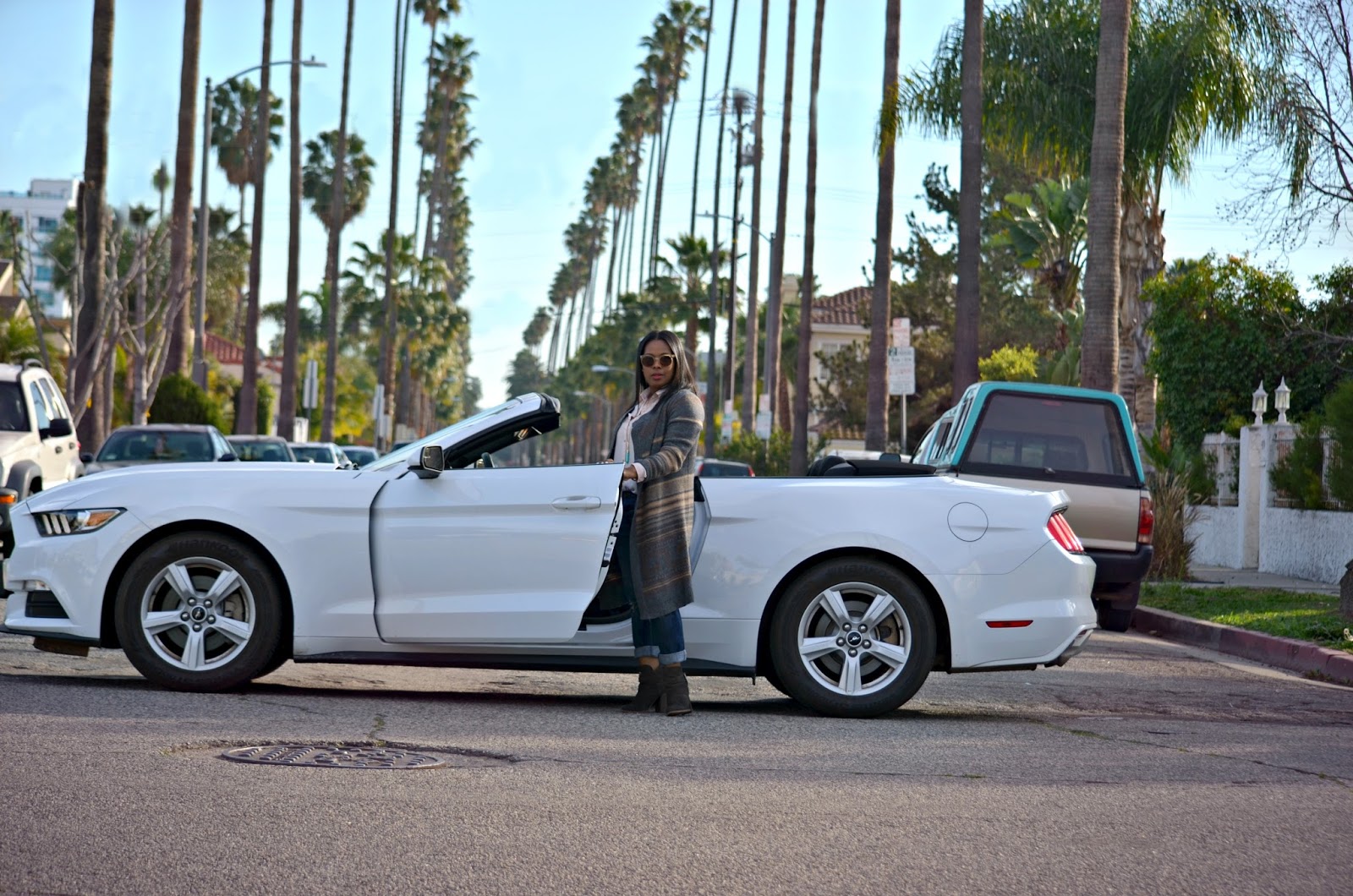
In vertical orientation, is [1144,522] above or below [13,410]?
below

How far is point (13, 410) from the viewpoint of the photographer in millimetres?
16141

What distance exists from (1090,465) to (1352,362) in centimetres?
1326

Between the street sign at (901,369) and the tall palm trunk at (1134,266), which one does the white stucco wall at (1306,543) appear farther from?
the tall palm trunk at (1134,266)

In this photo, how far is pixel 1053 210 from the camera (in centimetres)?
3962

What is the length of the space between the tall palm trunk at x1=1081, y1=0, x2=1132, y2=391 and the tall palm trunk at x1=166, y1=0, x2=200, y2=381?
20181 millimetres

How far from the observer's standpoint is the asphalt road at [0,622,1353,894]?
4.79 meters

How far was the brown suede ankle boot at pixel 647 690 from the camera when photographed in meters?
7.86

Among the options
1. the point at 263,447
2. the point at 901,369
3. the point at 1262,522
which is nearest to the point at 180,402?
the point at 263,447

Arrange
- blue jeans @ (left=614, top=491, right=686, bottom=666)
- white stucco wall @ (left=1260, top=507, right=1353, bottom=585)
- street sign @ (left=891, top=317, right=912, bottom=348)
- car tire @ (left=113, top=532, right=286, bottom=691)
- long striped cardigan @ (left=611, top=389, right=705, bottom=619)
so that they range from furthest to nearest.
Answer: street sign @ (left=891, top=317, right=912, bottom=348) < white stucco wall @ (left=1260, top=507, right=1353, bottom=585) < car tire @ (left=113, top=532, right=286, bottom=691) < blue jeans @ (left=614, top=491, right=686, bottom=666) < long striped cardigan @ (left=611, top=389, right=705, bottom=619)

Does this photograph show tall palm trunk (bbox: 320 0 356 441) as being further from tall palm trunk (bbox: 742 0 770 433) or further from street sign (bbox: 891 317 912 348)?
street sign (bbox: 891 317 912 348)

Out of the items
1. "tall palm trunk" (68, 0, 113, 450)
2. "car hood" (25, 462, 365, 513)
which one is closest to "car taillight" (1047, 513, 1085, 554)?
"car hood" (25, 462, 365, 513)

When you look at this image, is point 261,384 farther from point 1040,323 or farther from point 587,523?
point 587,523

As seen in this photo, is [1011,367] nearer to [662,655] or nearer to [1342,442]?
[1342,442]

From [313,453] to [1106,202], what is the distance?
17138mm
